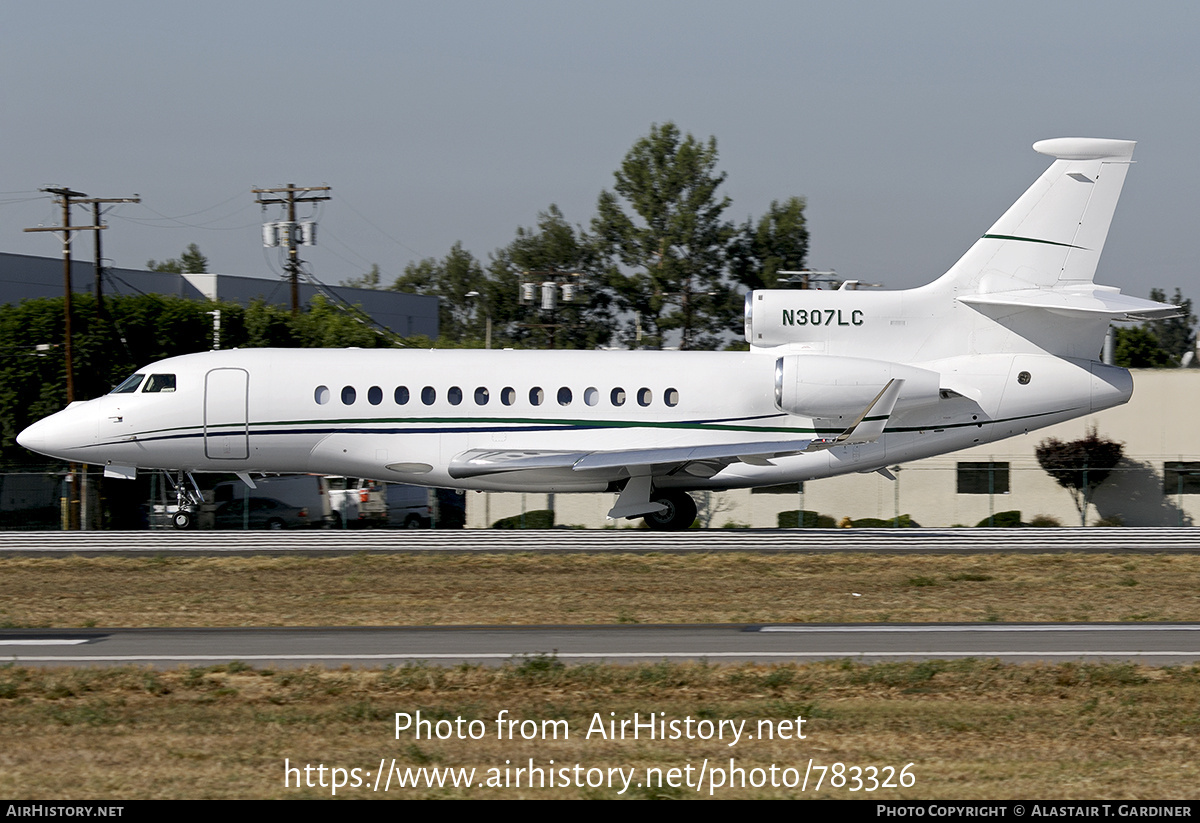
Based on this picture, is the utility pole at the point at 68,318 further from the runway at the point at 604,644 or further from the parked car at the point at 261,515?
the runway at the point at 604,644

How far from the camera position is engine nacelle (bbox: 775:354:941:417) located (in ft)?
82.7

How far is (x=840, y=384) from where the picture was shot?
82.7 feet

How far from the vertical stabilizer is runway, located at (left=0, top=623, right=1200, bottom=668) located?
42.3 feet

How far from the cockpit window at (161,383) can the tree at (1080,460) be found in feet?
82.1

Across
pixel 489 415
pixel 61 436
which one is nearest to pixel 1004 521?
pixel 489 415

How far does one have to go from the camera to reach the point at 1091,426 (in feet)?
131

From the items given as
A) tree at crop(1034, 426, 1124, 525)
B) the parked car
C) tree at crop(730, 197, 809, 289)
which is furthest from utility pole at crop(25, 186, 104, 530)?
tree at crop(730, 197, 809, 289)

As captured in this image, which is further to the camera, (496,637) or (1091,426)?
(1091,426)

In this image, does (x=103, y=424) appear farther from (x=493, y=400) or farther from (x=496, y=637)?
(x=496, y=637)

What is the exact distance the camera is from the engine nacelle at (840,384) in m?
25.2

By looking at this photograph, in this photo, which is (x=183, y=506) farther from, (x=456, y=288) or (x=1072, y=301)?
(x=456, y=288)

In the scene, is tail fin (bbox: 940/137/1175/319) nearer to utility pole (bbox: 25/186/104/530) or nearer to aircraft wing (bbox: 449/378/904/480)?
aircraft wing (bbox: 449/378/904/480)
